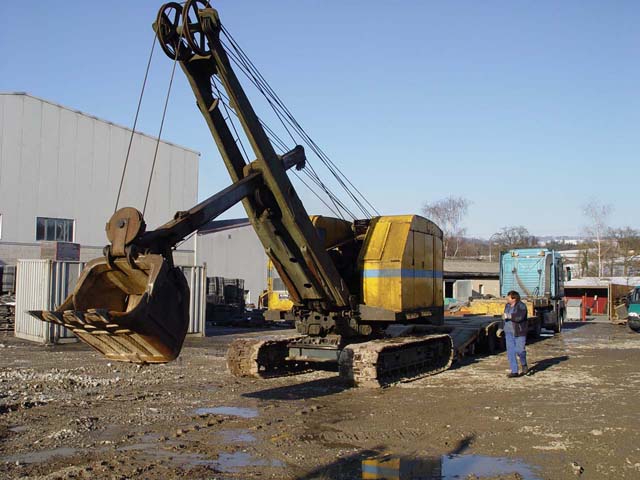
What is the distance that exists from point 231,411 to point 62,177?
26.4 metres

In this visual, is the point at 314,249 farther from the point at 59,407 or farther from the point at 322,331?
the point at 59,407

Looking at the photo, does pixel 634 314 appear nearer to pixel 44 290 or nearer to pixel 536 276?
pixel 536 276

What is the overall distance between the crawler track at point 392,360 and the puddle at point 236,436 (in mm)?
3550

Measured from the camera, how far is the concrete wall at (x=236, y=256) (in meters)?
38.5

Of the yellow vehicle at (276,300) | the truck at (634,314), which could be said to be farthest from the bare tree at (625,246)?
the yellow vehicle at (276,300)

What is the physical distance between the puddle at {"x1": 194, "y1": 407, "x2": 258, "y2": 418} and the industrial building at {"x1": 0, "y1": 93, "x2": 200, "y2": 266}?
24.9 m

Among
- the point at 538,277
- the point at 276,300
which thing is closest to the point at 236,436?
the point at 276,300

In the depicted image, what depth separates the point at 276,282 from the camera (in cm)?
1395

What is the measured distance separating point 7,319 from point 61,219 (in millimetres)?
10686

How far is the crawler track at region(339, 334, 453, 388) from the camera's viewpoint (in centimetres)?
1158

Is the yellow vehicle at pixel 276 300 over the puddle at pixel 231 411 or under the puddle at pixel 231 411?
over

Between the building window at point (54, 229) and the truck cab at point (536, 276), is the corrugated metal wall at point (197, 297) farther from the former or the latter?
the building window at point (54, 229)

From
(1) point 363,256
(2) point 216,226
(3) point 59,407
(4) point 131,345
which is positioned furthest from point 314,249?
(2) point 216,226

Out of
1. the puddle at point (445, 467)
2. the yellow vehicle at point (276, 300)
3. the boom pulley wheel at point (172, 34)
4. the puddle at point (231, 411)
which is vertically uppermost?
the boom pulley wheel at point (172, 34)
